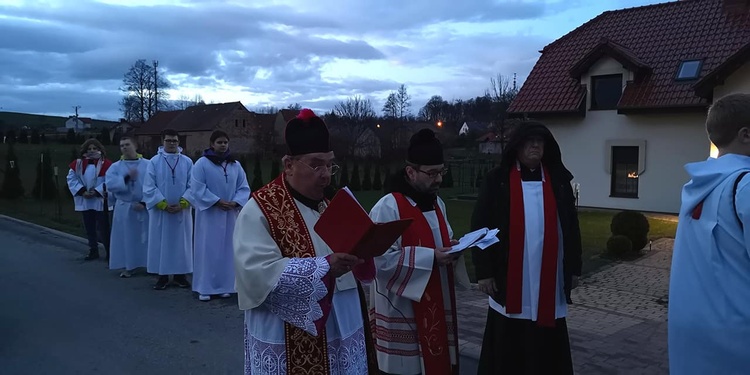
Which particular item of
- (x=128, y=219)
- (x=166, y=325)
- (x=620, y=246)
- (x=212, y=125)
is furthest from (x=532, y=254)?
(x=212, y=125)

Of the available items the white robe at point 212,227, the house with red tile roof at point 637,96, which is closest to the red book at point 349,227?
the white robe at point 212,227

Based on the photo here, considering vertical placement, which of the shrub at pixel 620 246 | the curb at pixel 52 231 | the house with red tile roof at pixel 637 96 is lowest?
the curb at pixel 52 231

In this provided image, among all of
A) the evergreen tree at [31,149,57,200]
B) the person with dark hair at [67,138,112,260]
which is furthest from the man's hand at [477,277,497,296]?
the evergreen tree at [31,149,57,200]

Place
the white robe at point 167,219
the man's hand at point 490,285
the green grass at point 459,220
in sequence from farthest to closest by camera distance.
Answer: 1. the green grass at point 459,220
2. the white robe at point 167,219
3. the man's hand at point 490,285

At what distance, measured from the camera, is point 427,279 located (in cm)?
390

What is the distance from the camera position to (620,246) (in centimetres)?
1155

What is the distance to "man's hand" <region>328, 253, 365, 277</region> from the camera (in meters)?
2.64

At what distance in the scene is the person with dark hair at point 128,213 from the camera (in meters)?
9.80

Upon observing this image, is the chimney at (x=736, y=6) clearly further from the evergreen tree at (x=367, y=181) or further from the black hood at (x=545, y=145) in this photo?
the black hood at (x=545, y=145)

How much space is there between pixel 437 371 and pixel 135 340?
386cm

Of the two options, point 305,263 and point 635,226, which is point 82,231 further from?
point 305,263

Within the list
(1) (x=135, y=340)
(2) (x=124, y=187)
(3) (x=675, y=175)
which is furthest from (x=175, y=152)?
(3) (x=675, y=175)

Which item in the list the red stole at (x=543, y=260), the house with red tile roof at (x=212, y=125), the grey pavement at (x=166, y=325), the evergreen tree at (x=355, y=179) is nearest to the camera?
the red stole at (x=543, y=260)

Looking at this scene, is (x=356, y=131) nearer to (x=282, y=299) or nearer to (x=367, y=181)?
(x=367, y=181)
